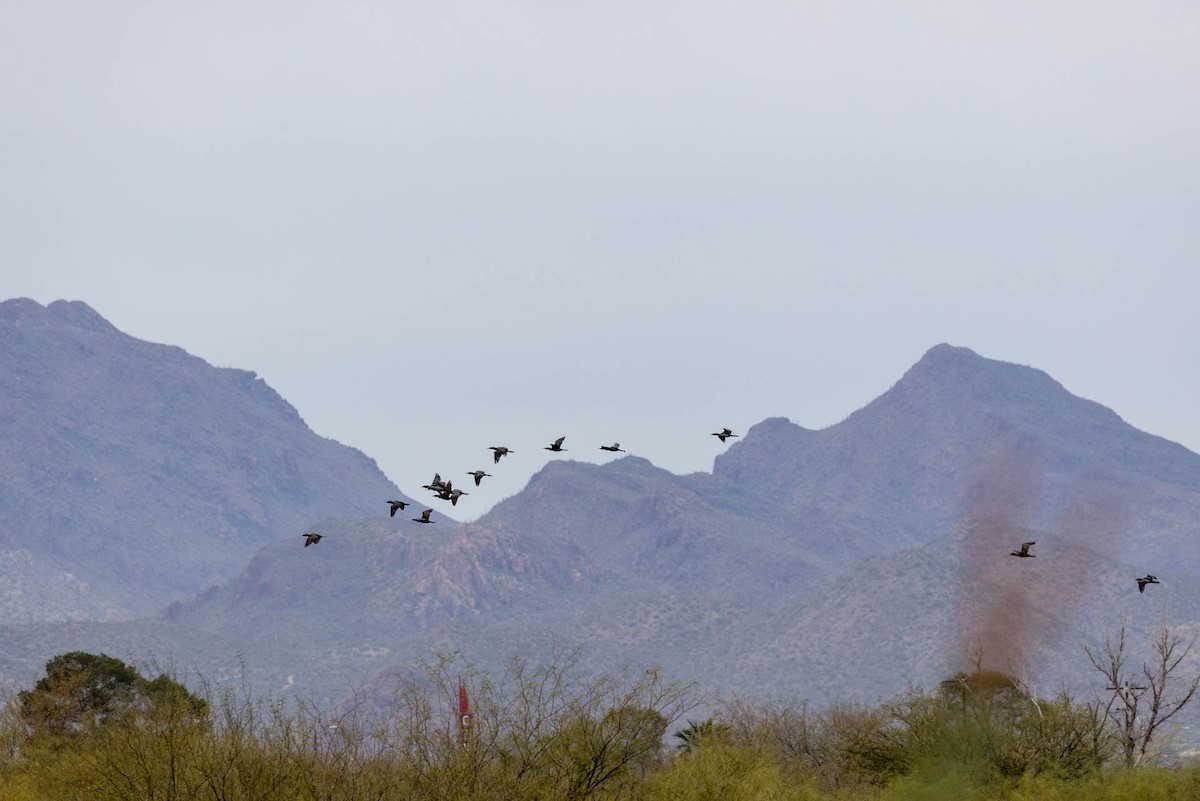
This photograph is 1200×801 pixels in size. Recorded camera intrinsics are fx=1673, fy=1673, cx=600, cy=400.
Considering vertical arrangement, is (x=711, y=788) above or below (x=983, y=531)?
below

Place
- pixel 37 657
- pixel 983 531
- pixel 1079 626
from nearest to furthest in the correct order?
pixel 983 531, pixel 1079 626, pixel 37 657

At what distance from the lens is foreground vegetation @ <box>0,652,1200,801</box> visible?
34344mm

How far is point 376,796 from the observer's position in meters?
33.7

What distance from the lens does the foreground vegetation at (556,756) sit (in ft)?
113

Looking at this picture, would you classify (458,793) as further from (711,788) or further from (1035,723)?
(1035,723)

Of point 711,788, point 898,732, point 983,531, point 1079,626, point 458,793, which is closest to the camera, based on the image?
point 458,793

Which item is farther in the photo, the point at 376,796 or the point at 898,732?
the point at 898,732

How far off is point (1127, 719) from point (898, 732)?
7261mm

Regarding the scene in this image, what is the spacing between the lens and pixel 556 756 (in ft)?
117

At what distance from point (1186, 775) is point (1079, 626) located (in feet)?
492

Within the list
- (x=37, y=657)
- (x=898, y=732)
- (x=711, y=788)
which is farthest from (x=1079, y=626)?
(x=711, y=788)

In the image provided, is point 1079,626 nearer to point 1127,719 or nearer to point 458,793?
point 1127,719

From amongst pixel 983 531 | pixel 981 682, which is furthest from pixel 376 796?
pixel 981 682

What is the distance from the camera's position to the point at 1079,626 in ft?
607
